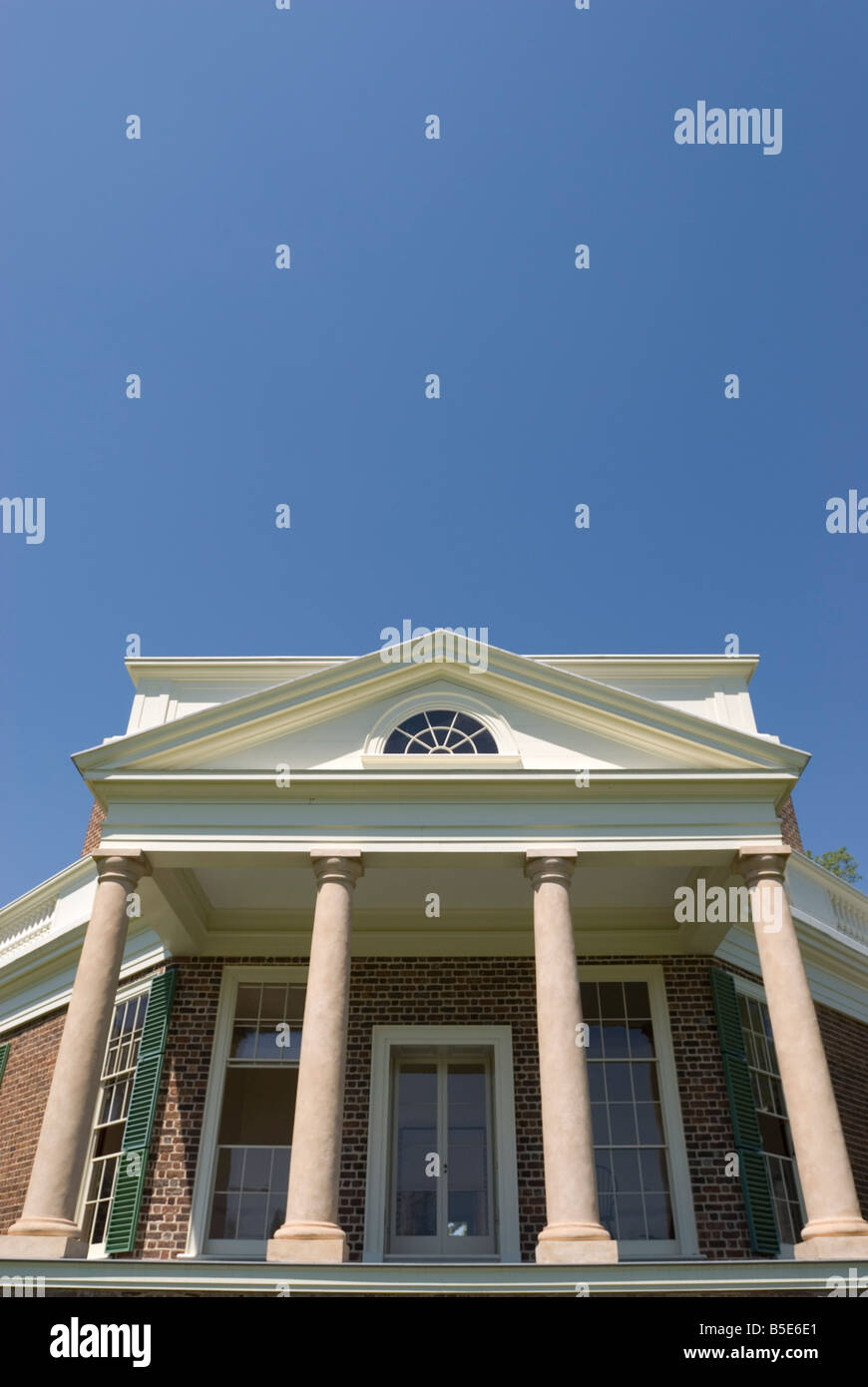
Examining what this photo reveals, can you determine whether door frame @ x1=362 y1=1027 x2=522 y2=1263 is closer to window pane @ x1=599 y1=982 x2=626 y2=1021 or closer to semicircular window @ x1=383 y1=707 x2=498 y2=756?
window pane @ x1=599 y1=982 x2=626 y2=1021

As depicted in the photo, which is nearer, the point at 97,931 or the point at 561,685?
the point at 97,931

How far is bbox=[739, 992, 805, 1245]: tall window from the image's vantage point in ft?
39.8

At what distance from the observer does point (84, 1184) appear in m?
12.3

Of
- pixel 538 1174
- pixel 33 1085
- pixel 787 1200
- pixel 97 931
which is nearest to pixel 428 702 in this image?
pixel 97 931

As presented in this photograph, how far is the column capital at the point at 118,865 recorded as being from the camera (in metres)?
10.5

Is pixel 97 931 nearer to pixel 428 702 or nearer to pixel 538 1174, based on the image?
pixel 428 702

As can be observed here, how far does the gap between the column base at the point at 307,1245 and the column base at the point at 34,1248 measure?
170cm

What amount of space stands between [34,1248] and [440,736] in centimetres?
645

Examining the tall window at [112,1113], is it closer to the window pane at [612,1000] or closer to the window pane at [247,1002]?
the window pane at [247,1002]

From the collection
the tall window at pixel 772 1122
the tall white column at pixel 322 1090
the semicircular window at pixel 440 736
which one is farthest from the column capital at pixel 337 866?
the tall window at pixel 772 1122

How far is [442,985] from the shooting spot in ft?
41.9

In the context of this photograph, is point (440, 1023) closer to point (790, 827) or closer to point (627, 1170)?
point (627, 1170)

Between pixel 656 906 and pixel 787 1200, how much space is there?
12.7 ft

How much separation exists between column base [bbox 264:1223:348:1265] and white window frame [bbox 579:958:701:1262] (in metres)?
3.80
